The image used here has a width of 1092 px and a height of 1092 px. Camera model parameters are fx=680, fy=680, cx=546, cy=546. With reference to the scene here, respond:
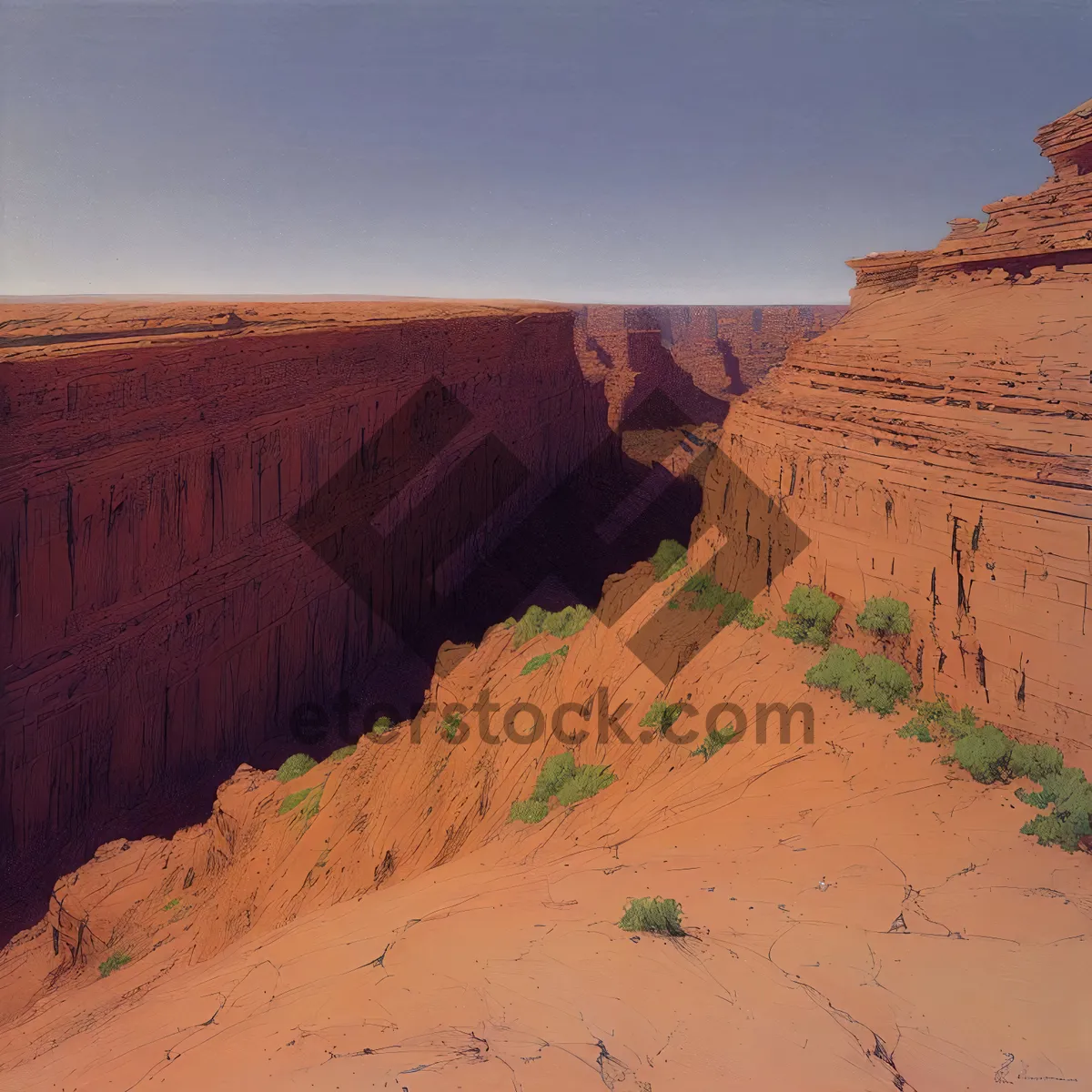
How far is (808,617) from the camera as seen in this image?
9055mm

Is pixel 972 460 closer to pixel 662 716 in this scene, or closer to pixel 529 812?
pixel 662 716

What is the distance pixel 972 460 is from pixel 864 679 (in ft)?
8.94

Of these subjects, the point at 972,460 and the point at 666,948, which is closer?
the point at 666,948

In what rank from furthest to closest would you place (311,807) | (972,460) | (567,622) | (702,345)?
1. (702,345)
2. (567,622)
3. (311,807)
4. (972,460)

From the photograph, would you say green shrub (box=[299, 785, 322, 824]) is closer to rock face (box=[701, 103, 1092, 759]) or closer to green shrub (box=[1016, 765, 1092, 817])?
rock face (box=[701, 103, 1092, 759])

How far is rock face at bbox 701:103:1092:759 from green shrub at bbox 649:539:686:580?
212cm

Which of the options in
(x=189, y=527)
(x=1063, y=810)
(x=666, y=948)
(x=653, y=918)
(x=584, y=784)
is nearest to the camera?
(x=666, y=948)

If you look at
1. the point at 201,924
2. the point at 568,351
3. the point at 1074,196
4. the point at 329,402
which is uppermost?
the point at 568,351

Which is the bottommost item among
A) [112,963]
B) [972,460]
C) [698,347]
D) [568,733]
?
[112,963]

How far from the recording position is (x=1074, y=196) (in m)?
8.13

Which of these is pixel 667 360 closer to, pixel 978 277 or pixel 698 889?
pixel 978 277

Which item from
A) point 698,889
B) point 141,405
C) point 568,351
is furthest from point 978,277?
point 568,351

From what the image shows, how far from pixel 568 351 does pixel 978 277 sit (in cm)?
2722

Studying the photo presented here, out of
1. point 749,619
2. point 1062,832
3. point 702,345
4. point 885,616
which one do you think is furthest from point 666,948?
point 702,345
